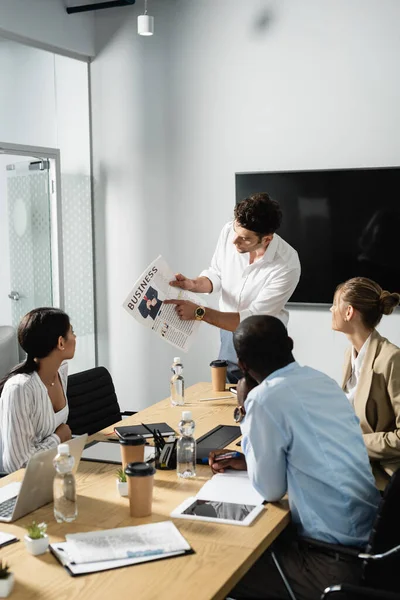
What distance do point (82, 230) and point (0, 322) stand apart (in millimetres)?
1003

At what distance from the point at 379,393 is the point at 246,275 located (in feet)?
4.55

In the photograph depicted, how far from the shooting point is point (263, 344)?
2.25 m

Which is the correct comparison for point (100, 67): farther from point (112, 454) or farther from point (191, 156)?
point (112, 454)

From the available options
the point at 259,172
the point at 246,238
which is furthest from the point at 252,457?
the point at 259,172

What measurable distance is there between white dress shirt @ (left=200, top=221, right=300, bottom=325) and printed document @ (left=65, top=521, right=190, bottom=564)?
1.84m

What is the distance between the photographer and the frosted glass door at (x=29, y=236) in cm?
504

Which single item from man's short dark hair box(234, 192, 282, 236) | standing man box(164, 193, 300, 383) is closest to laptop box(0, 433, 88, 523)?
standing man box(164, 193, 300, 383)

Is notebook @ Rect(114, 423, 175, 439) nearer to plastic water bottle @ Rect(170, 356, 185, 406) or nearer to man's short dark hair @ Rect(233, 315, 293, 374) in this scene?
plastic water bottle @ Rect(170, 356, 185, 406)

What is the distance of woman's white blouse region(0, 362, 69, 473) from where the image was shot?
2619 mm

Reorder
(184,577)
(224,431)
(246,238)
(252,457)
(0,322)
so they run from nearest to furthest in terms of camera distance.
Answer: (184,577), (252,457), (224,431), (246,238), (0,322)

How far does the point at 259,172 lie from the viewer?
5.00 meters

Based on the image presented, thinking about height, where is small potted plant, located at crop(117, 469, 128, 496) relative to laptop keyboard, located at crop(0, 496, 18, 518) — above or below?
above

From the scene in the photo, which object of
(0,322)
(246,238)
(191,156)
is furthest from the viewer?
(191,156)

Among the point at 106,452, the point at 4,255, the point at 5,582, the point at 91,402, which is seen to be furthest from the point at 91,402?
the point at 5,582
